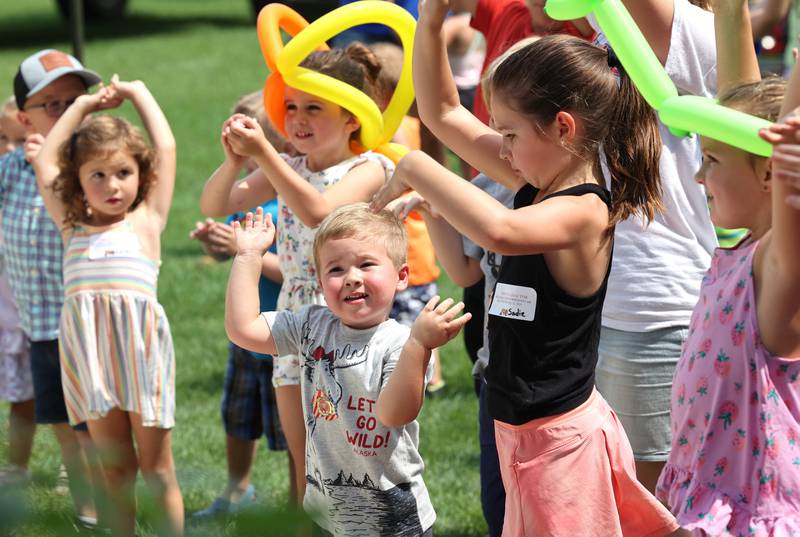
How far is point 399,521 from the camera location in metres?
2.82

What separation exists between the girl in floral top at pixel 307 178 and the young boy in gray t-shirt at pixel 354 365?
62cm

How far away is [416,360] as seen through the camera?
2.55 metres

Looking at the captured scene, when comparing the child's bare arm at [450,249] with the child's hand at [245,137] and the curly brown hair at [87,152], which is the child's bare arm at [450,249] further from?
the curly brown hair at [87,152]

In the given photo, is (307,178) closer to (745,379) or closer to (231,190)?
(231,190)

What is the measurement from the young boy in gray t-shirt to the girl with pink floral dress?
0.72 metres

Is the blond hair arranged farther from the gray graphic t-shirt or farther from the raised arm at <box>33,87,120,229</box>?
the raised arm at <box>33,87,120,229</box>

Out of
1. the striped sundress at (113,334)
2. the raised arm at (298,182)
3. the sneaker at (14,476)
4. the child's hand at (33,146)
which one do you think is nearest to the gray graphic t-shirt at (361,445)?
the raised arm at (298,182)

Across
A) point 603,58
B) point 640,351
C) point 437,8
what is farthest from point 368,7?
point 640,351

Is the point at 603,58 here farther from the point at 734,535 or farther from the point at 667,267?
the point at 734,535

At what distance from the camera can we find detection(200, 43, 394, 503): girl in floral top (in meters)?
3.59

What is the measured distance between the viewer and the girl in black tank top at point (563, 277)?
248 cm

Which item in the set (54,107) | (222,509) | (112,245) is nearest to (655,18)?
(222,509)

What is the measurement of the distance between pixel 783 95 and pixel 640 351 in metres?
0.86

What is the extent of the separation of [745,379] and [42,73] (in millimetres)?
3410
